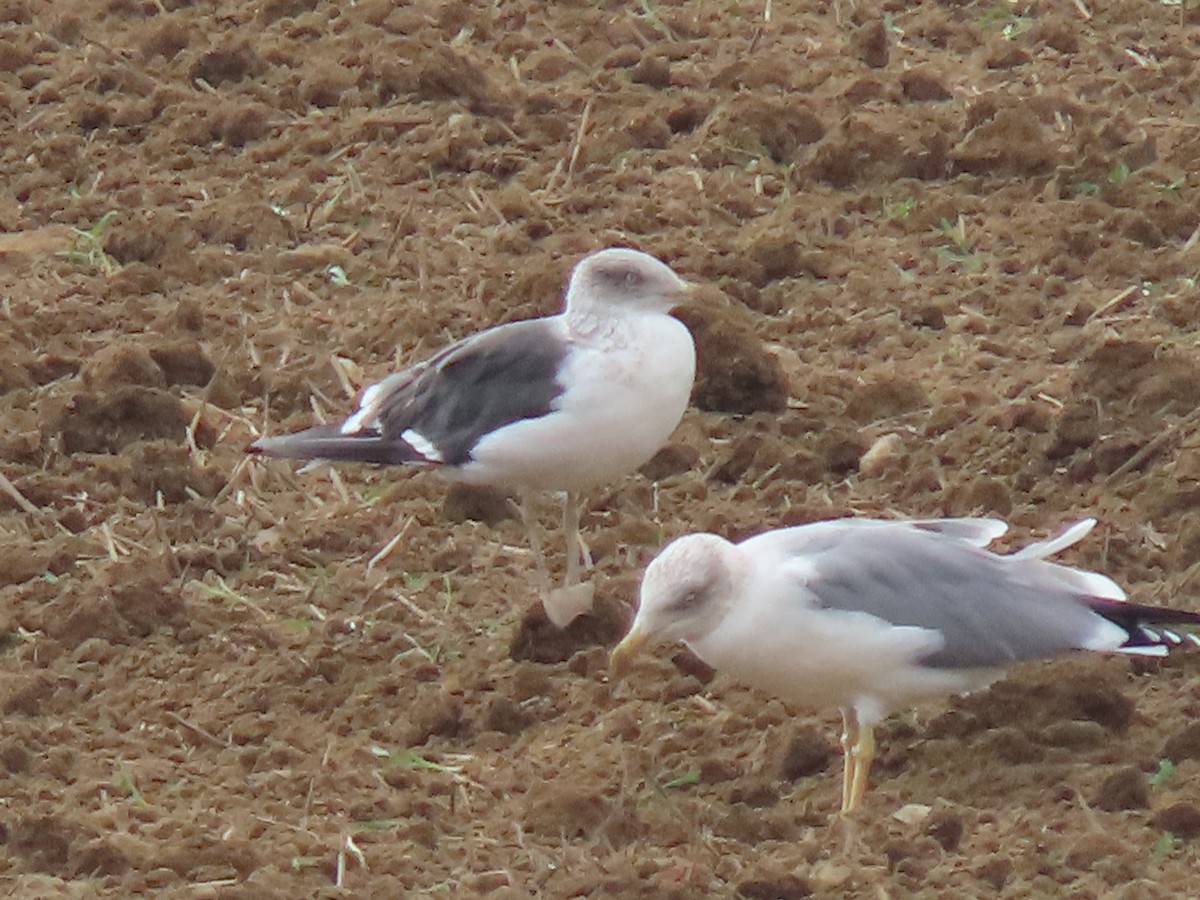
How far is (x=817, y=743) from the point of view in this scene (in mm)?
4676

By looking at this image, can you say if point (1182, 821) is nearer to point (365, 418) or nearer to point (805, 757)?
point (805, 757)

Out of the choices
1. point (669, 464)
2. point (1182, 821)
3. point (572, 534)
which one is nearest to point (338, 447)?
point (572, 534)

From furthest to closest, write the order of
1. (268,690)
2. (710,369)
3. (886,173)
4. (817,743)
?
(886,173) → (710,369) → (268,690) → (817,743)

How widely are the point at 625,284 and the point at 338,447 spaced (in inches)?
27.8

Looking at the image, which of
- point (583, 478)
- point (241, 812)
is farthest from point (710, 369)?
point (241, 812)

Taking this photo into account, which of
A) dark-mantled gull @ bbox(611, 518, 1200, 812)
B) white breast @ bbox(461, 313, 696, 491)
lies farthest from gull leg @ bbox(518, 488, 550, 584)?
dark-mantled gull @ bbox(611, 518, 1200, 812)

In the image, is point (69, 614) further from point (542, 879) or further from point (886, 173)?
point (886, 173)

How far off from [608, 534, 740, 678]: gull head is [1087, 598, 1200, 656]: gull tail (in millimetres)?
679

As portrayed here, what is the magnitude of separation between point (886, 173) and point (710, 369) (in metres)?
1.19

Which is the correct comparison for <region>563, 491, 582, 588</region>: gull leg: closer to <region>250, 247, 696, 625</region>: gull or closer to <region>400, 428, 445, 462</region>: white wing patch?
<region>250, 247, 696, 625</region>: gull

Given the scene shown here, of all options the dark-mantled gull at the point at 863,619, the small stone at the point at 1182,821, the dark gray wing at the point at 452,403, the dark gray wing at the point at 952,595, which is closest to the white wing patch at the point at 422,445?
the dark gray wing at the point at 452,403

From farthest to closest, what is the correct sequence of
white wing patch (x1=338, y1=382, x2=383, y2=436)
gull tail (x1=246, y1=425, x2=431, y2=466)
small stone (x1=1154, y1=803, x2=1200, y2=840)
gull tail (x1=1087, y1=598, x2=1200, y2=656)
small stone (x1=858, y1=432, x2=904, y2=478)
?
small stone (x1=858, y1=432, x2=904, y2=478) < white wing patch (x1=338, y1=382, x2=383, y2=436) < gull tail (x1=246, y1=425, x2=431, y2=466) < gull tail (x1=1087, y1=598, x2=1200, y2=656) < small stone (x1=1154, y1=803, x2=1200, y2=840)

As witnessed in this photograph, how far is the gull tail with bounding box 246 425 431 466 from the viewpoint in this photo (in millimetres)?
5348

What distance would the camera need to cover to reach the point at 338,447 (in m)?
5.42
